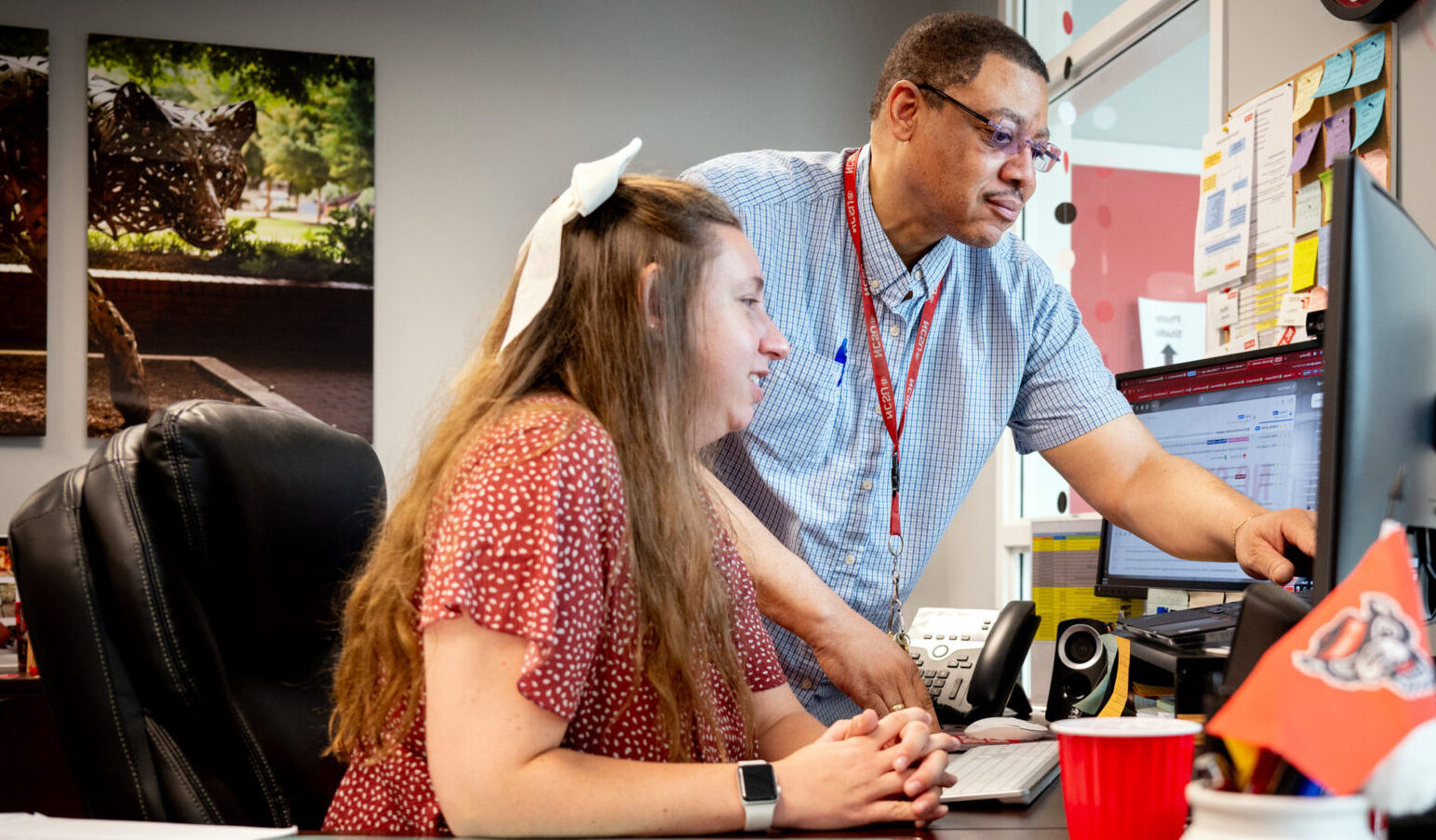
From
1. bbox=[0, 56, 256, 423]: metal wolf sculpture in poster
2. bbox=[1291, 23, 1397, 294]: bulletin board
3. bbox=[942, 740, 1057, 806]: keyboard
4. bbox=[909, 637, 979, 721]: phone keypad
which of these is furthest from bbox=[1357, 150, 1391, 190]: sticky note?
bbox=[0, 56, 256, 423]: metal wolf sculpture in poster

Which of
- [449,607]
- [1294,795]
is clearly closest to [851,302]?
[449,607]

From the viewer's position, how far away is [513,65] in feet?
11.6

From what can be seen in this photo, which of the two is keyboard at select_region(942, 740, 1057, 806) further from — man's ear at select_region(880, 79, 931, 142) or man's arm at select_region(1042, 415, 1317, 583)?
man's ear at select_region(880, 79, 931, 142)

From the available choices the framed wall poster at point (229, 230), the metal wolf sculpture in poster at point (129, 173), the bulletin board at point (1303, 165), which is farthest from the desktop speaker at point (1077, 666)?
the metal wolf sculpture in poster at point (129, 173)

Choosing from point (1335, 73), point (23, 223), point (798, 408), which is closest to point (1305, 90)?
point (1335, 73)

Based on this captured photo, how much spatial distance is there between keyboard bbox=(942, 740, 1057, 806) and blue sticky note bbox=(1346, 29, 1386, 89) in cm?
126

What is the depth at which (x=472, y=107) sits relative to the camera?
3477 mm

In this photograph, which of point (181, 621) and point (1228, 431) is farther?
point (1228, 431)

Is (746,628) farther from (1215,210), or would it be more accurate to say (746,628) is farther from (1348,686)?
(1215,210)

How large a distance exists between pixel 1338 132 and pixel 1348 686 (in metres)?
1.76

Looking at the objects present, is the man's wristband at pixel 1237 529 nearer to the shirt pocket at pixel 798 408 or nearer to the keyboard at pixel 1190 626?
the keyboard at pixel 1190 626

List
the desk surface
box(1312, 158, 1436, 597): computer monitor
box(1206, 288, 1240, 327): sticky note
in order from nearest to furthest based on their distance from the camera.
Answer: box(1312, 158, 1436, 597): computer monitor, the desk surface, box(1206, 288, 1240, 327): sticky note

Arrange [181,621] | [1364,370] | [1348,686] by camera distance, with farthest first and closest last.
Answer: [181,621] < [1364,370] < [1348,686]

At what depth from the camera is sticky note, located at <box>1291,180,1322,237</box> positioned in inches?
77.3
